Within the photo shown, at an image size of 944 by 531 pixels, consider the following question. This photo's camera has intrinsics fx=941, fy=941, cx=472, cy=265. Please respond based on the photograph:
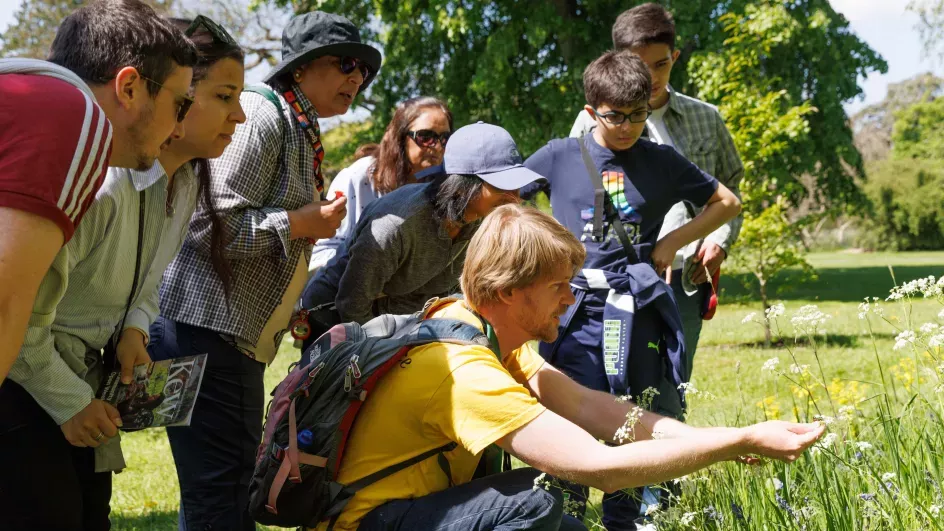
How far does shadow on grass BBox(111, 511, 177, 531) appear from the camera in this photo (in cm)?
464

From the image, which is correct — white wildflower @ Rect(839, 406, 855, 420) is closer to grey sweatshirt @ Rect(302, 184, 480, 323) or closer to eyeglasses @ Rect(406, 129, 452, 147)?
grey sweatshirt @ Rect(302, 184, 480, 323)

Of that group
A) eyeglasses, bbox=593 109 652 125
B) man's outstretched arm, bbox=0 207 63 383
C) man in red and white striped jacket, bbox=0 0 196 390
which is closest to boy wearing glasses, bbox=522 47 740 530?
eyeglasses, bbox=593 109 652 125

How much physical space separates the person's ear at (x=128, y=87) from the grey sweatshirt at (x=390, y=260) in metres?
1.33

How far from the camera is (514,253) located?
97.8 inches

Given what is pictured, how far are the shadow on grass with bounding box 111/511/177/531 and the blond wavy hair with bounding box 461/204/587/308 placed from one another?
2808 millimetres

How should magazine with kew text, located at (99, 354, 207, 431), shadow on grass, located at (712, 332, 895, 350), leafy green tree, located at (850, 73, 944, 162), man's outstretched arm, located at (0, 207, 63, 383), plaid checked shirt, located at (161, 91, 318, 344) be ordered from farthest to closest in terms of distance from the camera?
leafy green tree, located at (850, 73, 944, 162), shadow on grass, located at (712, 332, 895, 350), plaid checked shirt, located at (161, 91, 318, 344), magazine with kew text, located at (99, 354, 207, 431), man's outstretched arm, located at (0, 207, 63, 383)

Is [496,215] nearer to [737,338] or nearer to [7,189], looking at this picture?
[7,189]

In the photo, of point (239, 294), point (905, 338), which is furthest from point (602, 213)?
point (239, 294)

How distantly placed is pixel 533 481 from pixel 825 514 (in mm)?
776

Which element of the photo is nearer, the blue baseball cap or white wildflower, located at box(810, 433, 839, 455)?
white wildflower, located at box(810, 433, 839, 455)

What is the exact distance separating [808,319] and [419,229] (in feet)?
4.49

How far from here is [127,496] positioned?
5270 millimetres

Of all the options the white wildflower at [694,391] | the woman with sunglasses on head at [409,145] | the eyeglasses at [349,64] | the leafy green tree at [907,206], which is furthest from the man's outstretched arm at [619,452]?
the leafy green tree at [907,206]

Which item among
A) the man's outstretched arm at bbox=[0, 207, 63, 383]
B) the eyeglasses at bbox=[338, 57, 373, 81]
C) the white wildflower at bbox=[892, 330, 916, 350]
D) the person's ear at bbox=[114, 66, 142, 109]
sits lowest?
the white wildflower at bbox=[892, 330, 916, 350]
